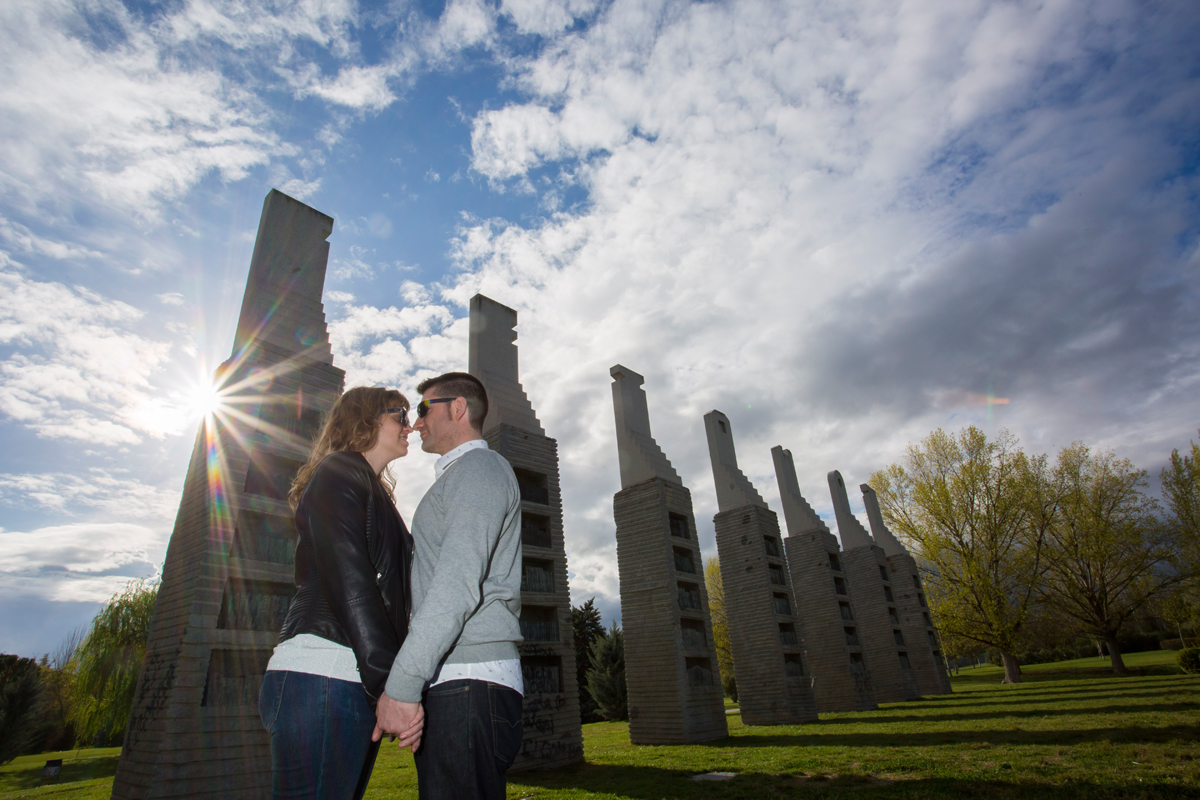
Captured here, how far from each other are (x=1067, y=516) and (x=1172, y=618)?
6.80 meters

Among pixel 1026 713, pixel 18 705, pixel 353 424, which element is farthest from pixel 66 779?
pixel 1026 713

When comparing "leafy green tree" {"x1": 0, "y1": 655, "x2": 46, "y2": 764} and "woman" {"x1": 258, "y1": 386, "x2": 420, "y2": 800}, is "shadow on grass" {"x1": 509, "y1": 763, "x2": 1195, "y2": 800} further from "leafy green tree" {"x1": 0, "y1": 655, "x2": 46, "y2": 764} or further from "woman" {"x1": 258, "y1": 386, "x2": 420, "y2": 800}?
"leafy green tree" {"x1": 0, "y1": 655, "x2": 46, "y2": 764}

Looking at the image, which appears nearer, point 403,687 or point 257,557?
point 403,687

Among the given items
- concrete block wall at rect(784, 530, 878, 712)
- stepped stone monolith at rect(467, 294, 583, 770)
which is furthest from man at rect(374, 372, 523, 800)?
concrete block wall at rect(784, 530, 878, 712)

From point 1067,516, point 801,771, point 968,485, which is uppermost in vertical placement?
point 968,485

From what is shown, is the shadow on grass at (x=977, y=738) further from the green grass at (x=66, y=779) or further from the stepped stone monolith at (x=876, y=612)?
the stepped stone monolith at (x=876, y=612)

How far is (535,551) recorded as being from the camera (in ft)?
45.1

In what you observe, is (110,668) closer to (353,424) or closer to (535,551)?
(535,551)

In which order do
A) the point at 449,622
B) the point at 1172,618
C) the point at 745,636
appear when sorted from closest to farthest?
1. the point at 449,622
2. the point at 745,636
3. the point at 1172,618

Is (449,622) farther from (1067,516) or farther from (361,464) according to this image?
(1067,516)

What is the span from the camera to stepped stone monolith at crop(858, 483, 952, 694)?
30.3 meters

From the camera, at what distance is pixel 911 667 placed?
3030 cm

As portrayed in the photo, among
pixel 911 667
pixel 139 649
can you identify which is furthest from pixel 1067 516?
pixel 139 649

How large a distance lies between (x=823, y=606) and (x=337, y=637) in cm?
2521
